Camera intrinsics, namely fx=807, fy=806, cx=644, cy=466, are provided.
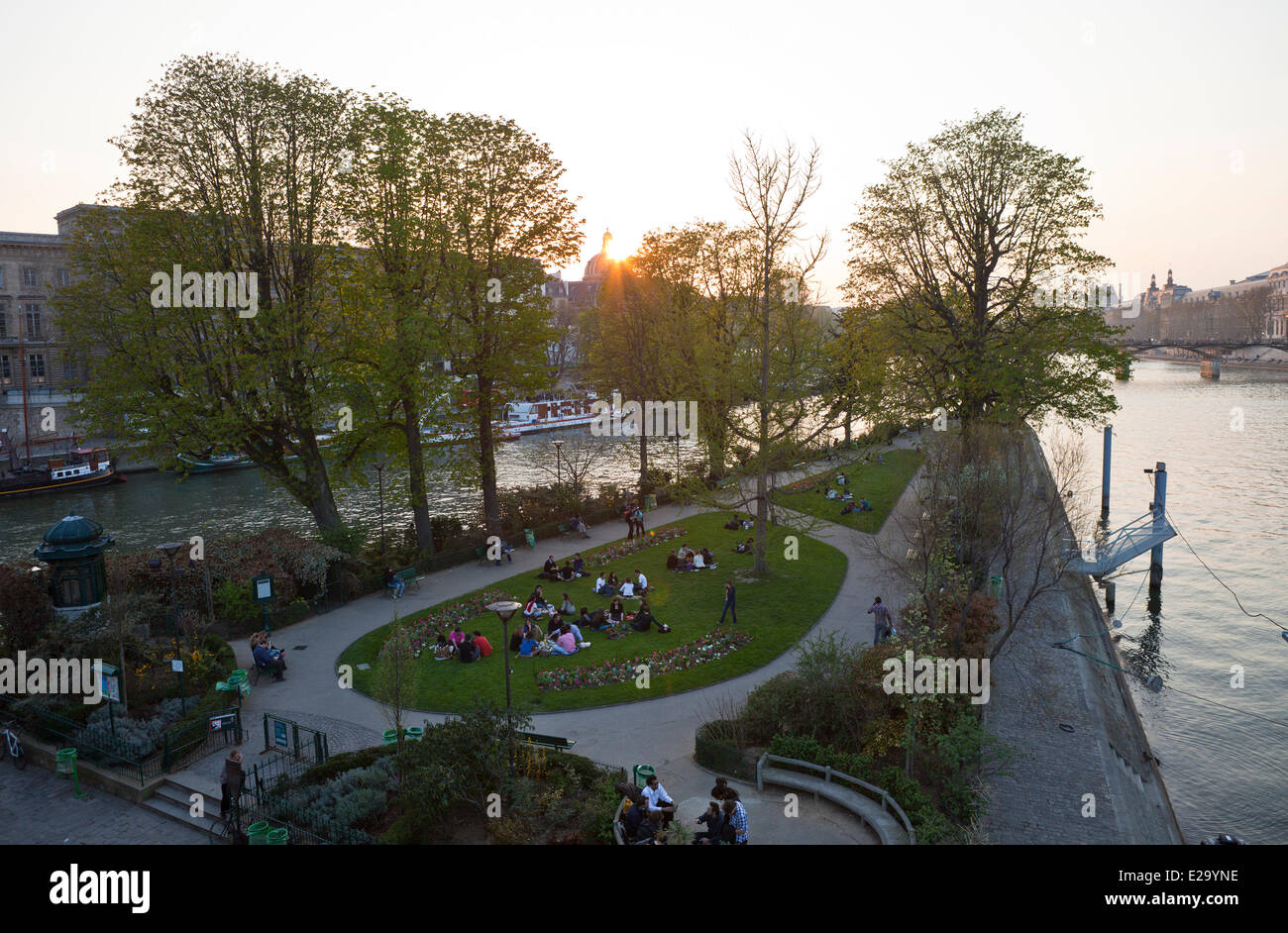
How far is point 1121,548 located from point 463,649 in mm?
24535

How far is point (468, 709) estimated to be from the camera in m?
17.7

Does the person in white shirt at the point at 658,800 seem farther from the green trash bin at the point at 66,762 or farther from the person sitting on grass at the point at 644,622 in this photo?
the green trash bin at the point at 66,762

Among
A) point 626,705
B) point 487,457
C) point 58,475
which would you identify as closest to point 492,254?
point 487,457

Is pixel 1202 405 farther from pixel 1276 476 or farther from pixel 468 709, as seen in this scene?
pixel 468 709

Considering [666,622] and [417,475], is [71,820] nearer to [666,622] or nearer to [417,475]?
[666,622]

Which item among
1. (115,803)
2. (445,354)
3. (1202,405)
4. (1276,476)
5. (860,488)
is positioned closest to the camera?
(115,803)

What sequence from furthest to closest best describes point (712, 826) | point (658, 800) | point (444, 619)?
point (444, 619) < point (658, 800) < point (712, 826)

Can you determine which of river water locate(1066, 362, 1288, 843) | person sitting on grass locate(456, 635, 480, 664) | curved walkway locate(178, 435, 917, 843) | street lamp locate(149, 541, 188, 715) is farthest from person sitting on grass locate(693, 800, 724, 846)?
river water locate(1066, 362, 1288, 843)

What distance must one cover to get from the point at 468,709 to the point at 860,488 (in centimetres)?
3196

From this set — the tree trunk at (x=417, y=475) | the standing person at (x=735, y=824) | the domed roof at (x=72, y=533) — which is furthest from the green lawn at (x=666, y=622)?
the domed roof at (x=72, y=533)

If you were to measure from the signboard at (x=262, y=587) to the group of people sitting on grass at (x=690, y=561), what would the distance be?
12.9 meters

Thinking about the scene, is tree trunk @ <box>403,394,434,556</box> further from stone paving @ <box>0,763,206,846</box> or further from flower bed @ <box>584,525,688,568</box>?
stone paving @ <box>0,763,206,846</box>

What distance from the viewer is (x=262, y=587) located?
22.7 metres

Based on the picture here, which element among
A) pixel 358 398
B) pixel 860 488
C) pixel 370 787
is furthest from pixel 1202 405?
pixel 370 787
